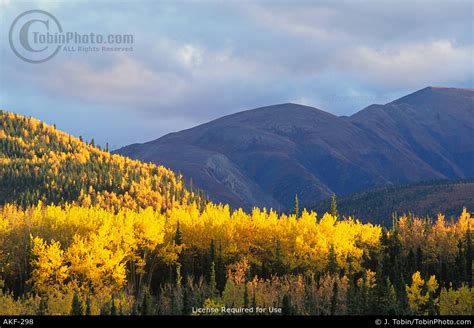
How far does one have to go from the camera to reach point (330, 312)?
11856 cm

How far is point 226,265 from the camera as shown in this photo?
164750 millimetres

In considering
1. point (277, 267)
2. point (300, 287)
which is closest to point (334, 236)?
point (277, 267)

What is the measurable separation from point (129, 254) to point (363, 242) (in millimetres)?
67745

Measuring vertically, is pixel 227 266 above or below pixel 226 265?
below

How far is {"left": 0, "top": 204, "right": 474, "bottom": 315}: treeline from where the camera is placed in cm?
12244

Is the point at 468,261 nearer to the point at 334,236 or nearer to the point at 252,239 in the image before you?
the point at 334,236

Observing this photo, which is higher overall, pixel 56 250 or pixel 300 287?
pixel 56 250

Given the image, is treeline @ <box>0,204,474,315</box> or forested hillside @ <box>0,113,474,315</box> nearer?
forested hillside @ <box>0,113,474,315</box>

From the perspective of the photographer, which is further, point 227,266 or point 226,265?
point 226,265

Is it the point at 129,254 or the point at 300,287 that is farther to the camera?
the point at 129,254

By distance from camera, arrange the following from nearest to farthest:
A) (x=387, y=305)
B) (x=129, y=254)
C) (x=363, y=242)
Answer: (x=387, y=305) < (x=129, y=254) < (x=363, y=242)

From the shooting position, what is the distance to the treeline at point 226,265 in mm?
122438

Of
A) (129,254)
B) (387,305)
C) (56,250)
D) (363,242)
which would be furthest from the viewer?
(363,242)

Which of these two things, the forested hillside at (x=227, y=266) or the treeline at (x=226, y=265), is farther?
the treeline at (x=226, y=265)
